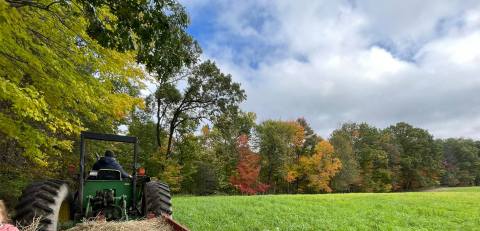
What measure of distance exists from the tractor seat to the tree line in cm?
153

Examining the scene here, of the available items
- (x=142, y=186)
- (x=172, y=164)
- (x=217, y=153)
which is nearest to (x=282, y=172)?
(x=217, y=153)

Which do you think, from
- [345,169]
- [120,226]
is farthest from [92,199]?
[345,169]

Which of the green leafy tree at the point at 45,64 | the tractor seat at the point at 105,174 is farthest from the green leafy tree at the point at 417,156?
the tractor seat at the point at 105,174

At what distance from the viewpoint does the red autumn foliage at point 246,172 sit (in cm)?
4800

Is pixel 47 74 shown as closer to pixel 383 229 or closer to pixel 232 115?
pixel 383 229

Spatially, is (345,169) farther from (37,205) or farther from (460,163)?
(37,205)

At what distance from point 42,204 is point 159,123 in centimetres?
3282

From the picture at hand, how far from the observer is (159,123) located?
3838 centimetres

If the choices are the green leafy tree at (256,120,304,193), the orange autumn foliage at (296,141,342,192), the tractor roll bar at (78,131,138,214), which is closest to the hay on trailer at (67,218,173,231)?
the tractor roll bar at (78,131,138,214)

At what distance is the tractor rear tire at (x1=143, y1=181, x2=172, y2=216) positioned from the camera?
7152 mm

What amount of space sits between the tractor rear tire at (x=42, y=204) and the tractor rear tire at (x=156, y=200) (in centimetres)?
144

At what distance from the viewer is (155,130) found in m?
39.7

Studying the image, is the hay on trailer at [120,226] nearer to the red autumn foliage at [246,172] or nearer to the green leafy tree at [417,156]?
the red autumn foliage at [246,172]

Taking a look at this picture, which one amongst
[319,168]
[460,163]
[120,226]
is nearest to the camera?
[120,226]
